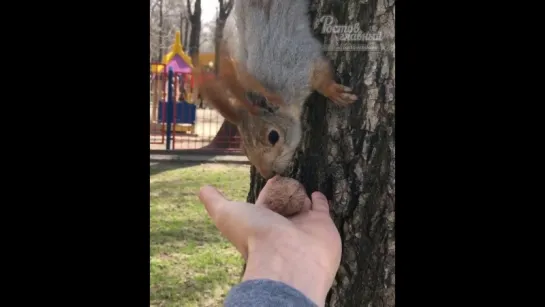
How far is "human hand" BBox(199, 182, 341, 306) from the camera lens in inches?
52.2

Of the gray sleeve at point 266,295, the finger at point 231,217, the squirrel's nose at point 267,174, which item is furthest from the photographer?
the squirrel's nose at point 267,174

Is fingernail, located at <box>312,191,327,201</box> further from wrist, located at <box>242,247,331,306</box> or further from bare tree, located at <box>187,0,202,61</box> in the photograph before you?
bare tree, located at <box>187,0,202,61</box>

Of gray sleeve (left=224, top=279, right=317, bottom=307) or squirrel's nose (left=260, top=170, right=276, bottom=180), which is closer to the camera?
gray sleeve (left=224, top=279, right=317, bottom=307)

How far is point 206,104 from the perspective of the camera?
147 centimetres

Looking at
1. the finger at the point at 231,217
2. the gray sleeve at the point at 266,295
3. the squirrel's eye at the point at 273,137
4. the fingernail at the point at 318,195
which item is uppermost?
the squirrel's eye at the point at 273,137

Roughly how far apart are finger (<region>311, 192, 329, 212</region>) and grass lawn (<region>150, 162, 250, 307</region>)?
0.51ft

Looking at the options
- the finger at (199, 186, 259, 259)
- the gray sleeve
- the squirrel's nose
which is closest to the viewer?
the gray sleeve

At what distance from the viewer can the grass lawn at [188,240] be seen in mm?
1499

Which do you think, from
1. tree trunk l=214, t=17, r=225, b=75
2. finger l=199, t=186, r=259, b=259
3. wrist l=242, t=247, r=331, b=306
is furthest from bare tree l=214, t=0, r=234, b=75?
wrist l=242, t=247, r=331, b=306

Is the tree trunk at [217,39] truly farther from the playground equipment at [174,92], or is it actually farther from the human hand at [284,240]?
the human hand at [284,240]

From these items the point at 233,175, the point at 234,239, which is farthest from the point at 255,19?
the point at 234,239

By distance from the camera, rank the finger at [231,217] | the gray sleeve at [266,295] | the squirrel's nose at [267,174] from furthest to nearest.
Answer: the squirrel's nose at [267,174] → the finger at [231,217] → the gray sleeve at [266,295]

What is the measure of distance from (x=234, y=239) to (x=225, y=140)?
0.78 feet

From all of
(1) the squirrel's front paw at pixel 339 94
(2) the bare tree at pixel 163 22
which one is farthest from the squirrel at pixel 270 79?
(2) the bare tree at pixel 163 22
